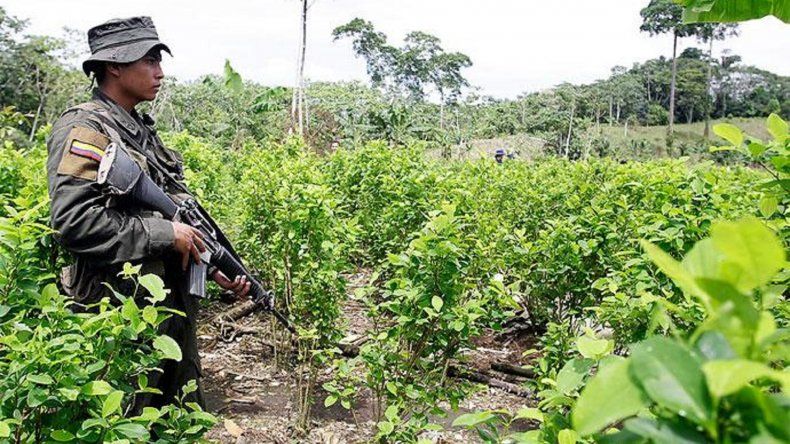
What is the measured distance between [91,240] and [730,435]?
2.20 m

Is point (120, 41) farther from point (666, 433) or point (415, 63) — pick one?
point (415, 63)

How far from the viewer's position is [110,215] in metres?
2.29

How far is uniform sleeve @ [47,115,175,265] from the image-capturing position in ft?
7.26

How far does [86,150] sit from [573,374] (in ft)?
6.47

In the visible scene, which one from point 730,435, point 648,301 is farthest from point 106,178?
point 730,435

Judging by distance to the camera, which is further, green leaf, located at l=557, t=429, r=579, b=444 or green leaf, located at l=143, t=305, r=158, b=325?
green leaf, located at l=143, t=305, r=158, b=325

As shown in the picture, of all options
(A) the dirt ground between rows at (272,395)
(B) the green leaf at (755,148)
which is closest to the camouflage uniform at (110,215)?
(A) the dirt ground between rows at (272,395)

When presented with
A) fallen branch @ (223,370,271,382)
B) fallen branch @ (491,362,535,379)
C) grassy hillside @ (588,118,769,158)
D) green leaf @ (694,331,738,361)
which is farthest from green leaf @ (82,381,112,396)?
grassy hillside @ (588,118,769,158)

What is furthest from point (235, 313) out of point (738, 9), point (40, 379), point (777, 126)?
point (777, 126)

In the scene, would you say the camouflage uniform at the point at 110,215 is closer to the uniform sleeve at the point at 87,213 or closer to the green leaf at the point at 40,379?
the uniform sleeve at the point at 87,213

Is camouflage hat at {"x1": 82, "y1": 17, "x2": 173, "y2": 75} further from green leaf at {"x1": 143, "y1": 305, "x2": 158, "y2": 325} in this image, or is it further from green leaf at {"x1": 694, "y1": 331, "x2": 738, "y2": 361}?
green leaf at {"x1": 694, "y1": 331, "x2": 738, "y2": 361}

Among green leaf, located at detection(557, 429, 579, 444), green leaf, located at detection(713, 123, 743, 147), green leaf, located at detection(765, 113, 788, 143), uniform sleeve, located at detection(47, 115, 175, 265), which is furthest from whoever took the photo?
uniform sleeve, located at detection(47, 115, 175, 265)

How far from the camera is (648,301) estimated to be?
1.73m

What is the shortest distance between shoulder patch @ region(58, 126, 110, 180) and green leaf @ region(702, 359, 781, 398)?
2.27 m
